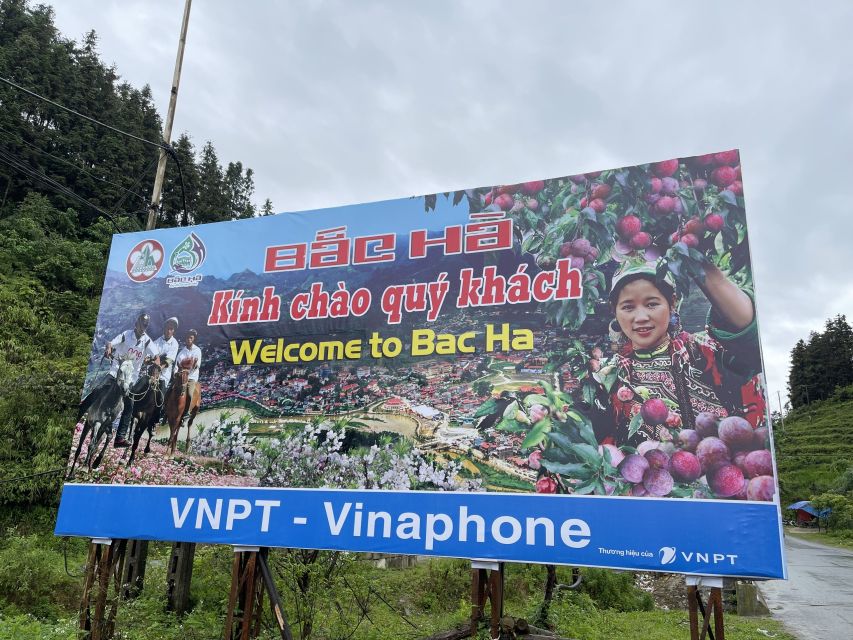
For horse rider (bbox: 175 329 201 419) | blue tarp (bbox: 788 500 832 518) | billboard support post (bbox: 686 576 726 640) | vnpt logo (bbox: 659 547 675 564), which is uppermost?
horse rider (bbox: 175 329 201 419)

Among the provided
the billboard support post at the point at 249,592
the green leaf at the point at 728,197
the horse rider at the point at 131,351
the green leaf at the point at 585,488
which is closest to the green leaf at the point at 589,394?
the green leaf at the point at 585,488

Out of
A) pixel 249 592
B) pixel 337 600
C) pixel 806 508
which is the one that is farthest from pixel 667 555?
pixel 806 508

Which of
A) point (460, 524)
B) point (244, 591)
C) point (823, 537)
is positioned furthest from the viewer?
point (823, 537)

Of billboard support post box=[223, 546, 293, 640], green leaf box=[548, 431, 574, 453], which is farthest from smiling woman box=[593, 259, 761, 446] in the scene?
billboard support post box=[223, 546, 293, 640]

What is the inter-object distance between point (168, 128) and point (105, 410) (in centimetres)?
418

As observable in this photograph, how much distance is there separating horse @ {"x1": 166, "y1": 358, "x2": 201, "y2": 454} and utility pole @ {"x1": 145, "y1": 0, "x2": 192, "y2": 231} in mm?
2450

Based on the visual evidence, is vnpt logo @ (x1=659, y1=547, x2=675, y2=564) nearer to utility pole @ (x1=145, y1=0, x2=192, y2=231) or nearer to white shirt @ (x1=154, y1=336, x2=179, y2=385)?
white shirt @ (x1=154, y1=336, x2=179, y2=385)

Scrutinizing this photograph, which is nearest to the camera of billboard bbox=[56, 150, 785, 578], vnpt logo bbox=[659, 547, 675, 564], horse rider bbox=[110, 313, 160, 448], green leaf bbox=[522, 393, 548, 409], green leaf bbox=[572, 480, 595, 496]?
vnpt logo bbox=[659, 547, 675, 564]

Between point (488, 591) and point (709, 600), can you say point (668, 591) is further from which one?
point (709, 600)

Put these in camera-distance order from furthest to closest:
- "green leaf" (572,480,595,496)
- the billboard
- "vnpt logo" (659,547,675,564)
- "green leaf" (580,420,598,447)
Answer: "green leaf" (580,420,598,447), "green leaf" (572,480,595,496), the billboard, "vnpt logo" (659,547,675,564)

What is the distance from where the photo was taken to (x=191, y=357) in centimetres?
632

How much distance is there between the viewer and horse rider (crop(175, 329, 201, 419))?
620 cm

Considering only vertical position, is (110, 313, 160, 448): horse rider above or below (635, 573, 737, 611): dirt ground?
above

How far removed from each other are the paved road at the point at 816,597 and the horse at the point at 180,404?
10.3 meters
